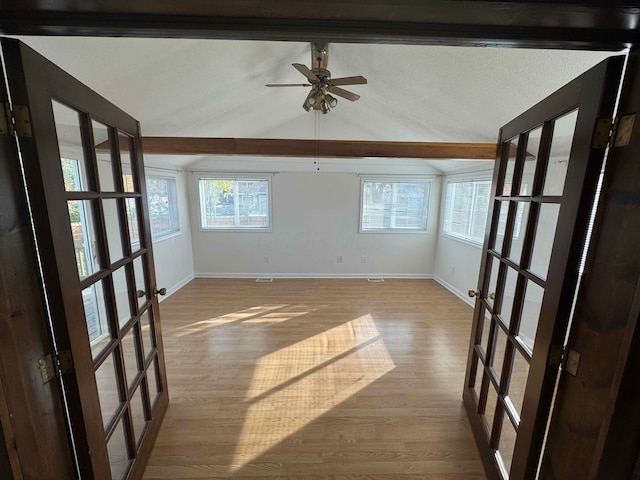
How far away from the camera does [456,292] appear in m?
4.11

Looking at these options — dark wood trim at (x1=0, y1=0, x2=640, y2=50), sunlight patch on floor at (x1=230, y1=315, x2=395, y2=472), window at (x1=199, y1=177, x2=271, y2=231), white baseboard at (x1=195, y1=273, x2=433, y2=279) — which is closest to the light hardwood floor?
sunlight patch on floor at (x1=230, y1=315, x2=395, y2=472)

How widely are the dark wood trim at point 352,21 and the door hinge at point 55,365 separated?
0.94 meters

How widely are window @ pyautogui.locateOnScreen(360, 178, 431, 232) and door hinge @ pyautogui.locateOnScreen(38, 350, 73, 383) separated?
4149mm

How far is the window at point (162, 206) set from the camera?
11.9 ft

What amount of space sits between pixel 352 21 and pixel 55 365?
138 centimetres

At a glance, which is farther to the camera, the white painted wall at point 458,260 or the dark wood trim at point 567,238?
the white painted wall at point 458,260

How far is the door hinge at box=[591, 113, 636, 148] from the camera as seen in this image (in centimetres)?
76

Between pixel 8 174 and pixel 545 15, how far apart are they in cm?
148

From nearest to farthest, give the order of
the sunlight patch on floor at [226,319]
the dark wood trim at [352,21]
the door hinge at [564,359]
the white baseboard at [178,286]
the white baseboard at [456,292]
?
the dark wood trim at [352,21], the door hinge at [564,359], the sunlight patch on floor at [226,319], the white baseboard at [456,292], the white baseboard at [178,286]


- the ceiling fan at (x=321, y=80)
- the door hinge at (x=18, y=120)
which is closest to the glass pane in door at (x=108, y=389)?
the door hinge at (x=18, y=120)

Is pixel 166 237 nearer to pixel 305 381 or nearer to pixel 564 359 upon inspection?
pixel 305 381

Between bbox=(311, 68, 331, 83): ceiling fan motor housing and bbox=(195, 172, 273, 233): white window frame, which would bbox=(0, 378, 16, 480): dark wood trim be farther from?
bbox=(195, 172, 273, 233): white window frame

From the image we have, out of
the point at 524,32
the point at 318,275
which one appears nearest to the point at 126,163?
the point at 524,32

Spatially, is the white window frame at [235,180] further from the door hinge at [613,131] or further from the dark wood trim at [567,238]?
the door hinge at [613,131]
